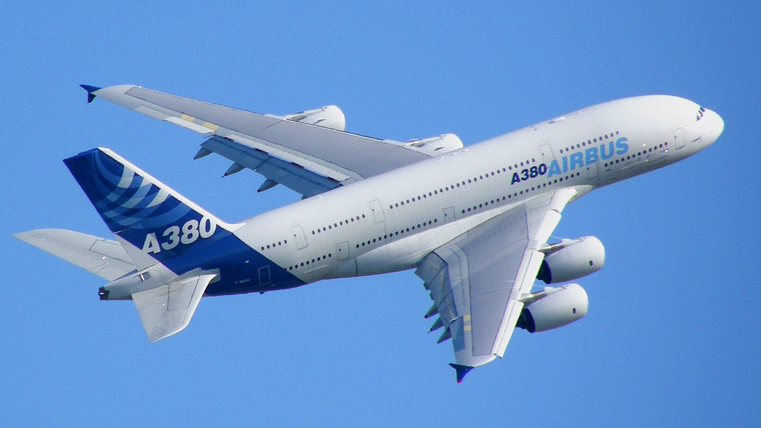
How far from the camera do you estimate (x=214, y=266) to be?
58.2 meters

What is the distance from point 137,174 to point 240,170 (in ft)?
45.5

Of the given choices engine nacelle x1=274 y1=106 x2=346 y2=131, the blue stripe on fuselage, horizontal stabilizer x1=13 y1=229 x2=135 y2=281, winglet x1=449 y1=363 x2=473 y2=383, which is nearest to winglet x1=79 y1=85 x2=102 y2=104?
engine nacelle x1=274 y1=106 x2=346 y2=131

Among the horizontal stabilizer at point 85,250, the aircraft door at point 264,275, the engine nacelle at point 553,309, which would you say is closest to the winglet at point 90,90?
the horizontal stabilizer at point 85,250

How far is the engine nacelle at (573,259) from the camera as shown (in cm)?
6150

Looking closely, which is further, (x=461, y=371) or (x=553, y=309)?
(x=553, y=309)

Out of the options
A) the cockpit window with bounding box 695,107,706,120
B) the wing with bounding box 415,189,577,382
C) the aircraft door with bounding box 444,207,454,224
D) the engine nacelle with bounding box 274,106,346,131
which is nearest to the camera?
the wing with bounding box 415,189,577,382

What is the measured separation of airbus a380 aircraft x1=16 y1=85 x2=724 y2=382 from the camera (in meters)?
56.7

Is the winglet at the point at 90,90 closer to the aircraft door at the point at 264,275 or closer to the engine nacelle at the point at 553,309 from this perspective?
the aircraft door at the point at 264,275

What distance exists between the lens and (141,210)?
185 ft

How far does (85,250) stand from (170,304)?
461 cm

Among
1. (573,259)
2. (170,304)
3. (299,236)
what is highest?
(299,236)

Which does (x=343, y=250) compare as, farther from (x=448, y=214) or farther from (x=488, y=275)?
(x=488, y=275)

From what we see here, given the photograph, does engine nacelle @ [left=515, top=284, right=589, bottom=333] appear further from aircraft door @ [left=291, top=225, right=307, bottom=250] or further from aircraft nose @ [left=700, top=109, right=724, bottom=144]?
aircraft nose @ [left=700, top=109, right=724, bottom=144]

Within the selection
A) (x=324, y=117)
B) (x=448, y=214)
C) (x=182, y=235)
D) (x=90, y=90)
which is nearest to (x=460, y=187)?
(x=448, y=214)
